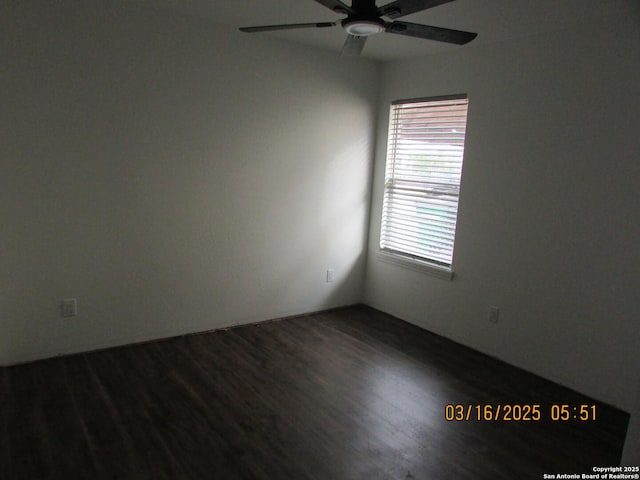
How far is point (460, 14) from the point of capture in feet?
9.42

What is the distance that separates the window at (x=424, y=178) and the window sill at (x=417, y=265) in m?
0.02

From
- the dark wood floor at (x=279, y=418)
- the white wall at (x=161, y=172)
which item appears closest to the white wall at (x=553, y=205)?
the dark wood floor at (x=279, y=418)

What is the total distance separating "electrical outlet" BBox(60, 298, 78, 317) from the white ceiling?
2.08 metres

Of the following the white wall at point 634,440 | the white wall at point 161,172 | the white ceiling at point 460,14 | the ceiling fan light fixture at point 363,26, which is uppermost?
the white ceiling at point 460,14

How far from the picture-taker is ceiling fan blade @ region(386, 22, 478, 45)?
82.8 inches

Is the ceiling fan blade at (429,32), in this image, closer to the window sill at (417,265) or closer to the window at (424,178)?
the window at (424,178)

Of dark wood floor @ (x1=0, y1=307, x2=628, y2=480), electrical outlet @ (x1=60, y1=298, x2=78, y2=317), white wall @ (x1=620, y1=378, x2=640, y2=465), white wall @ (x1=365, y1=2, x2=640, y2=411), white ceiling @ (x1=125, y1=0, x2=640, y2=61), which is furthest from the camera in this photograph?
electrical outlet @ (x1=60, y1=298, x2=78, y2=317)

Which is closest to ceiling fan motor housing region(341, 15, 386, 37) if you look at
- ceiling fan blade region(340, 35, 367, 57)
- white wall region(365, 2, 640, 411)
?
ceiling fan blade region(340, 35, 367, 57)

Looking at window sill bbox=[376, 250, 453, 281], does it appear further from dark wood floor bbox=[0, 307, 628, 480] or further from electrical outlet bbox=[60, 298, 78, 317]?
electrical outlet bbox=[60, 298, 78, 317]

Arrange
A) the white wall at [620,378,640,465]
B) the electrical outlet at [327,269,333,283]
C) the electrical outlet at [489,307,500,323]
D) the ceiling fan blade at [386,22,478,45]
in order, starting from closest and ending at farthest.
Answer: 1. the white wall at [620,378,640,465]
2. the ceiling fan blade at [386,22,478,45]
3. the electrical outlet at [489,307,500,323]
4. the electrical outlet at [327,269,333,283]

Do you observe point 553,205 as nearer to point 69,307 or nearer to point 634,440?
point 634,440

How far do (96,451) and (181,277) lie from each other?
1.56 metres

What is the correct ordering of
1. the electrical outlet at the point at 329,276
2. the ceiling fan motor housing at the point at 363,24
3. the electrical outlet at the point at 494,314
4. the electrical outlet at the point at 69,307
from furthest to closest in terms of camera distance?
the electrical outlet at the point at 329,276, the electrical outlet at the point at 494,314, the electrical outlet at the point at 69,307, the ceiling fan motor housing at the point at 363,24

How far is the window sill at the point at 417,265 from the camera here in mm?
3939
